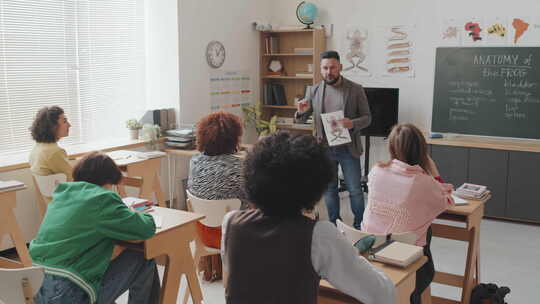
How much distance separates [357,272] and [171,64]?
467 cm

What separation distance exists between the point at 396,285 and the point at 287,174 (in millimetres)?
648

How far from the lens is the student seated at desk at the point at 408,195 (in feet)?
9.41

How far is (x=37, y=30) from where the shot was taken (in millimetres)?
5023

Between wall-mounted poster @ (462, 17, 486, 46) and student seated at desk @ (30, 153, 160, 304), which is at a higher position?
wall-mounted poster @ (462, 17, 486, 46)

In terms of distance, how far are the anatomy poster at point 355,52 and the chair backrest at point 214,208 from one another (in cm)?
377

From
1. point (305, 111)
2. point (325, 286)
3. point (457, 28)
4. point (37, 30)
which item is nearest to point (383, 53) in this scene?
point (457, 28)

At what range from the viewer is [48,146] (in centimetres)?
437

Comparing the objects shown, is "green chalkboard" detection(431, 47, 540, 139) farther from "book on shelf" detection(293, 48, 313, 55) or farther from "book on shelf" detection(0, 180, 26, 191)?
"book on shelf" detection(0, 180, 26, 191)

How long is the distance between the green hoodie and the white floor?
49.4 inches

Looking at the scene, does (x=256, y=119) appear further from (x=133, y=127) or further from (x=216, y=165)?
(x=216, y=165)

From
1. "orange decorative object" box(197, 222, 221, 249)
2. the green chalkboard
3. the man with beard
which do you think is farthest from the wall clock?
"orange decorative object" box(197, 222, 221, 249)

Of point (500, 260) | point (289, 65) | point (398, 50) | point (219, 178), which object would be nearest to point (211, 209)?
point (219, 178)

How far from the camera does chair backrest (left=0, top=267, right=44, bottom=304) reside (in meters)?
2.22

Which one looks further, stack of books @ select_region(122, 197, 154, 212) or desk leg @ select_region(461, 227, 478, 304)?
desk leg @ select_region(461, 227, 478, 304)
